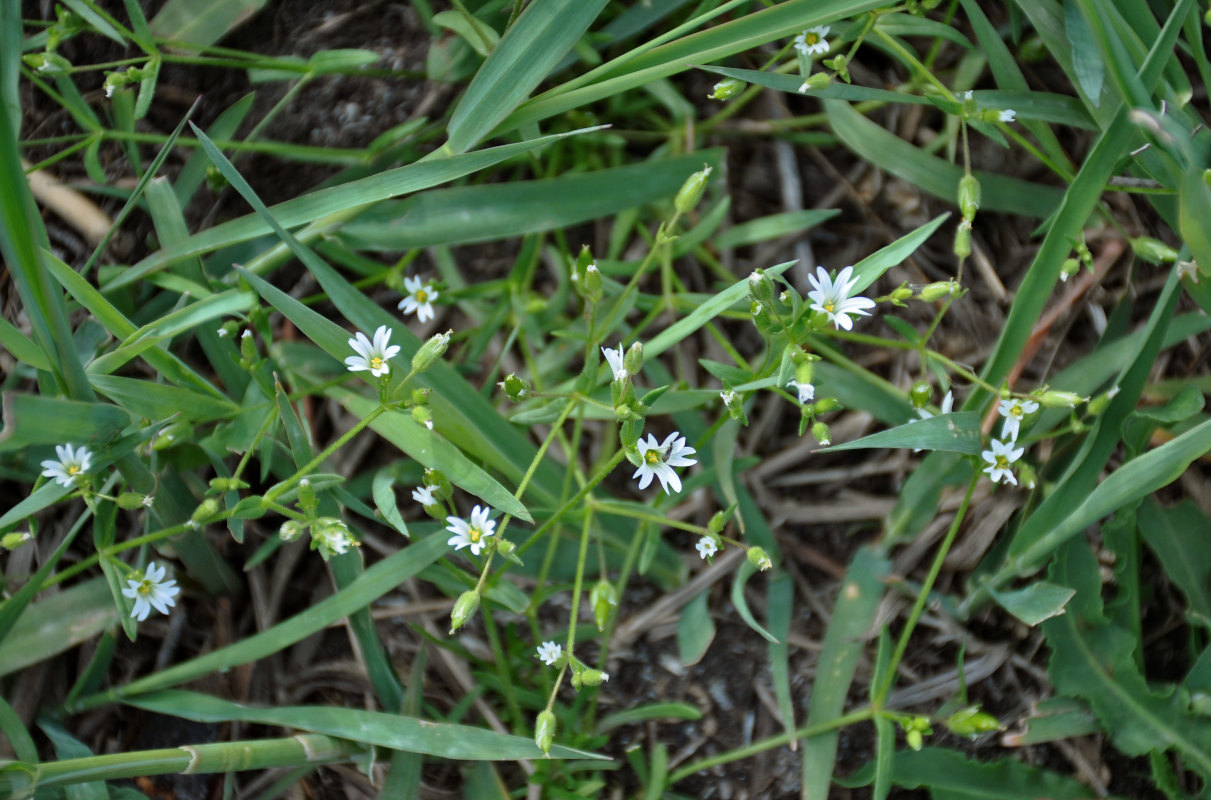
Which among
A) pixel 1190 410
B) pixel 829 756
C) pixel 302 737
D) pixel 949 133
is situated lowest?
pixel 829 756

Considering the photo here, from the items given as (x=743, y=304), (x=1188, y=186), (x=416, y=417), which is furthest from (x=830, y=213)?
(x=416, y=417)

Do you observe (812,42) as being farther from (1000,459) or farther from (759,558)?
(759,558)

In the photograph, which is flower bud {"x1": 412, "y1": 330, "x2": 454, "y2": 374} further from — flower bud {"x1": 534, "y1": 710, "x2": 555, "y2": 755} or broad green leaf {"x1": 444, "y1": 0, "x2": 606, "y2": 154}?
flower bud {"x1": 534, "y1": 710, "x2": 555, "y2": 755}

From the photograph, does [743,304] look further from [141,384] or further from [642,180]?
[141,384]

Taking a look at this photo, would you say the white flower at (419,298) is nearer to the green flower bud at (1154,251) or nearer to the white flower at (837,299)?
the white flower at (837,299)

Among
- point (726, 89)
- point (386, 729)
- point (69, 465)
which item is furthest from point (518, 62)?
point (386, 729)

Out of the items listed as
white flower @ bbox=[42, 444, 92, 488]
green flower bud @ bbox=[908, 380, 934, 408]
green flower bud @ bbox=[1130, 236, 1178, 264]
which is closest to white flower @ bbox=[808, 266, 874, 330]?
green flower bud @ bbox=[908, 380, 934, 408]
